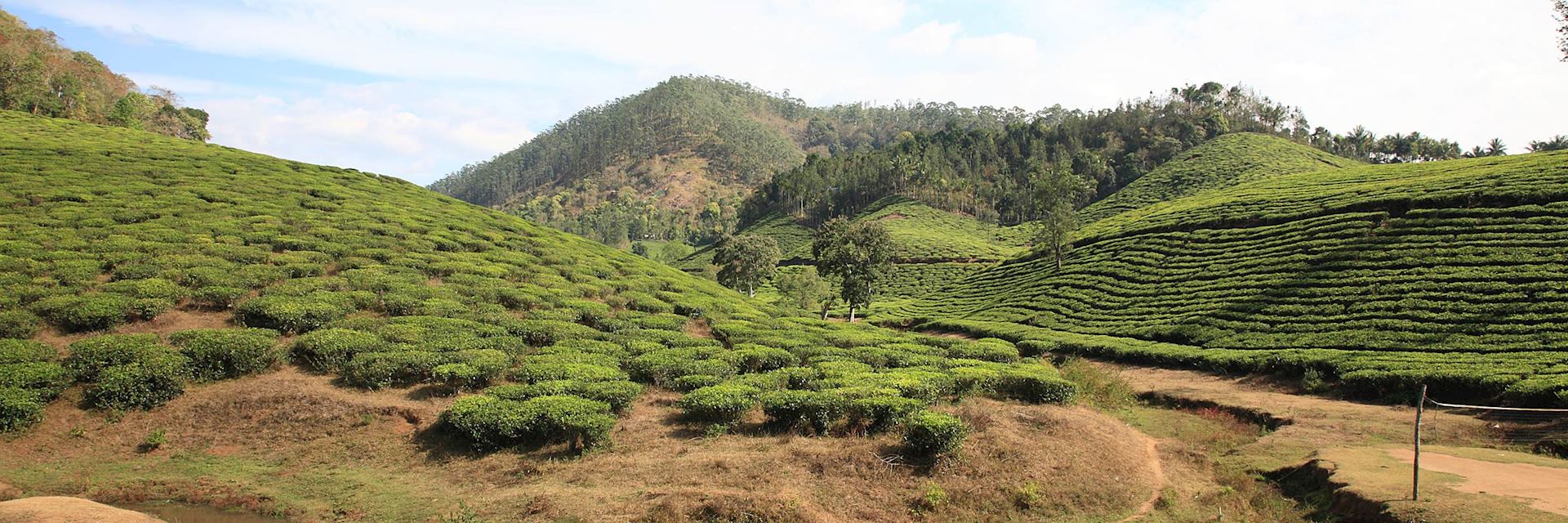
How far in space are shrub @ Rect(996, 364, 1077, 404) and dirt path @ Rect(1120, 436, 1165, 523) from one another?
7.67 feet

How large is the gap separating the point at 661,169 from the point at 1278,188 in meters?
148

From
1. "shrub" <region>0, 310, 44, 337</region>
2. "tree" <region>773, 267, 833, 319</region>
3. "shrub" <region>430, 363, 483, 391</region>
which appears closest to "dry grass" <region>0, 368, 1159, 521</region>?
"shrub" <region>430, 363, 483, 391</region>

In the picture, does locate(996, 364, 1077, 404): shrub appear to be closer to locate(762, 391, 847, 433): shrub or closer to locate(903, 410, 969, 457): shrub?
locate(903, 410, 969, 457): shrub

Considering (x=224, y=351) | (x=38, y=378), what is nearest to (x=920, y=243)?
(x=224, y=351)

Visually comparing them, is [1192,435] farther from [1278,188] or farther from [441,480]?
[1278,188]

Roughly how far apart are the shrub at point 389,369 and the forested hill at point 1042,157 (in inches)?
3645

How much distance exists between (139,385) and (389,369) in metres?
4.66

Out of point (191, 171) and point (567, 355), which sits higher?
point (191, 171)

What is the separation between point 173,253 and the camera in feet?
78.2

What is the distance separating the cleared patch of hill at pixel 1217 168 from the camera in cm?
8906

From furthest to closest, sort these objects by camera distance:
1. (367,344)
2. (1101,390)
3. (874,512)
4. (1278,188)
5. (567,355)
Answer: (1278,188)
(1101,390)
(567,355)
(367,344)
(874,512)

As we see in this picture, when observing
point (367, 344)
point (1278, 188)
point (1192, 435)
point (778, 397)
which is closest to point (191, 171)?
point (367, 344)

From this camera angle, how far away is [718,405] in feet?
52.6

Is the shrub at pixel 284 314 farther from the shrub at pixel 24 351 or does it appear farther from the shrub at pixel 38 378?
the shrub at pixel 38 378
